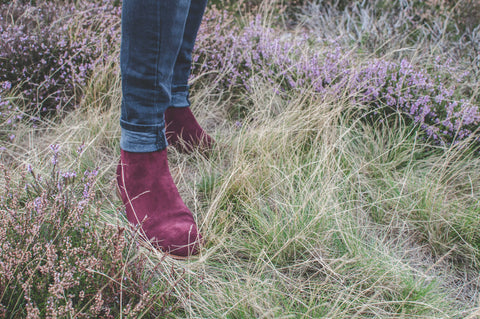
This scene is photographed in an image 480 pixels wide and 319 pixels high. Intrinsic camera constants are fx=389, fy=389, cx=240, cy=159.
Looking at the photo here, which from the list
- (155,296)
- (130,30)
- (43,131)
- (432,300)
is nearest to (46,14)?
(43,131)

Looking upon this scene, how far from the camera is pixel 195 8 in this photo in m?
1.66

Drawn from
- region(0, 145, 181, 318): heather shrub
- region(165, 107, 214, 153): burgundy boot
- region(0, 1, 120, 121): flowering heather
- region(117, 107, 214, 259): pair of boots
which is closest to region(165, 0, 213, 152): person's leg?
region(165, 107, 214, 153): burgundy boot

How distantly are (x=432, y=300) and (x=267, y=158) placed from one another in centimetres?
90

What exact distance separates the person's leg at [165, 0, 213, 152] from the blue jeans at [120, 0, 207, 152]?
420 mm

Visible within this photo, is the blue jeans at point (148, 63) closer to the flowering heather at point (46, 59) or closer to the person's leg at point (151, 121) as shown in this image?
the person's leg at point (151, 121)

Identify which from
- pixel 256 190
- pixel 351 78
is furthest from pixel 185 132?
pixel 351 78

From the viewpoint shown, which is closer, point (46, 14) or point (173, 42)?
point (173, 42)

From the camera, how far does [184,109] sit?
1978mm

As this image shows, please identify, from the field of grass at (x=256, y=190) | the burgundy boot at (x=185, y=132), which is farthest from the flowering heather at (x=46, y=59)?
the burgundy boot at (x=185, y=132)

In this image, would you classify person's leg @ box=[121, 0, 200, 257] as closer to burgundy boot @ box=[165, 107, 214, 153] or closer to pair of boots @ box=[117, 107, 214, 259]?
pair of boots @ box=[117, 107, 214, 259]

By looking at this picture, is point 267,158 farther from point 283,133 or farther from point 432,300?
point 432,300

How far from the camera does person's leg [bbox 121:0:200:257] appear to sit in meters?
1.21

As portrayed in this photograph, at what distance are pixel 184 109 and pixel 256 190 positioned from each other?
1.87 feet

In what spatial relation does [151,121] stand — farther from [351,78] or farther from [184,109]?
[351,78]
